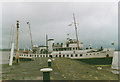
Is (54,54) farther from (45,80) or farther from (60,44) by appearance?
(45,80)

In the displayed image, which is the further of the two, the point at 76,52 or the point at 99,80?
the point at 76,52

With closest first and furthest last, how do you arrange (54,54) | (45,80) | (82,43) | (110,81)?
(45,80) < (110,81) < (54,54) < (82,43)

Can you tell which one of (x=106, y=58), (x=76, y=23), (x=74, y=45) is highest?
(x=76, y=23)

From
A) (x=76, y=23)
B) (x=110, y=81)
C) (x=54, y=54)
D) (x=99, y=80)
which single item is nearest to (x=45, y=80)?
(x=99, y=80)

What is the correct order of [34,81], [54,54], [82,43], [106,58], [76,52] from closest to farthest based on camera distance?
1. [34,81]
2. [106,58]
3. [76,52]
4. [54,54]
5. [82,43]

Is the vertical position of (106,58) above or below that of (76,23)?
below

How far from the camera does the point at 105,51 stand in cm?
2862

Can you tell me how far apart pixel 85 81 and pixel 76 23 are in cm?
3220

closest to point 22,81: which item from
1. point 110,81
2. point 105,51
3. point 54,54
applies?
point 110,81

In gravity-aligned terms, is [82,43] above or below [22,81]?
above

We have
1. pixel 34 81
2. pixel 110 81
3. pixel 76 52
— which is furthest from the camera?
pixel 76 52

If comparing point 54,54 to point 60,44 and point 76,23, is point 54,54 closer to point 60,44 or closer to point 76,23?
point 60,44

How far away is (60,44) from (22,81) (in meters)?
37.0

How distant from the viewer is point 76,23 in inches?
1457
